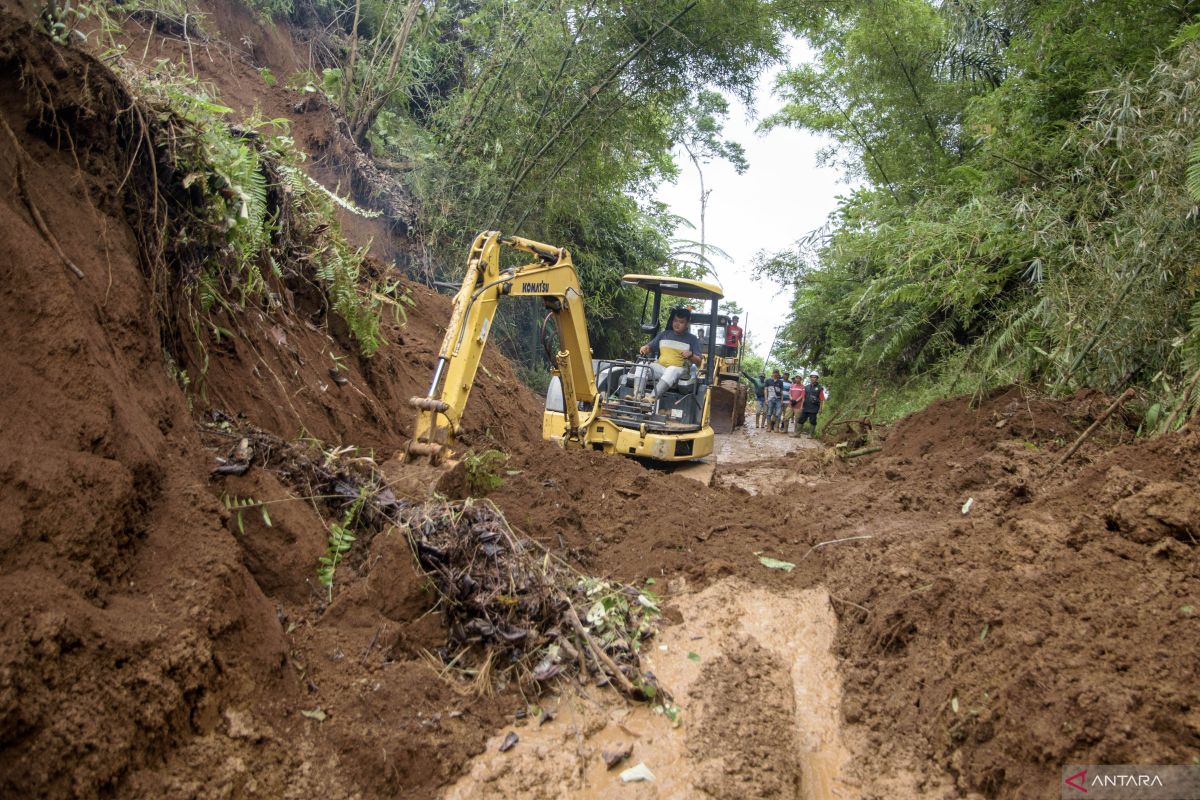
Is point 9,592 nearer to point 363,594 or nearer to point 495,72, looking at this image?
point 363,594

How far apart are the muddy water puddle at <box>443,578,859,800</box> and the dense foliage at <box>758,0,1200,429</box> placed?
366 centimetres

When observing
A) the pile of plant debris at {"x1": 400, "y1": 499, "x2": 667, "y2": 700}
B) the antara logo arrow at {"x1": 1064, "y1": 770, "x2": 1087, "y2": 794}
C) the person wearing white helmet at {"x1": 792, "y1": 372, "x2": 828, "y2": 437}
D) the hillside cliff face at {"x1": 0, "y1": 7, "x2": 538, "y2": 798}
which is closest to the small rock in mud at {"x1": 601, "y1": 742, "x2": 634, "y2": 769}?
the pile of plant debris at {"x1": 400, "y1": 499, "x2": 667, "y2": 700}

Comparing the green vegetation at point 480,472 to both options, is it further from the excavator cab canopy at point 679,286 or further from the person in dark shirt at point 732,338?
the person in dark shirt at point 732,338

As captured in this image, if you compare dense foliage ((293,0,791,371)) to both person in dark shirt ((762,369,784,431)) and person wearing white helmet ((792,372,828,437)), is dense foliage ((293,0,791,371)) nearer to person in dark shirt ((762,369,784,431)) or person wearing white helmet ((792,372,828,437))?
person wearing white helmet ((792,372,828,437))

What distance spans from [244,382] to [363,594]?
195 centimetres

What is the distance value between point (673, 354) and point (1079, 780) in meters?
6.99

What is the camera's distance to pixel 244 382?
4.85 metres

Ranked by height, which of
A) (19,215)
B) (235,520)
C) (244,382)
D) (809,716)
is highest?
(19,215)

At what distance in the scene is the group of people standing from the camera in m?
17.8

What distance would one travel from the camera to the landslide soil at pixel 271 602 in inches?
98.6

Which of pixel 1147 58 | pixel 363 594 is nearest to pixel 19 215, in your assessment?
pixel 363 594

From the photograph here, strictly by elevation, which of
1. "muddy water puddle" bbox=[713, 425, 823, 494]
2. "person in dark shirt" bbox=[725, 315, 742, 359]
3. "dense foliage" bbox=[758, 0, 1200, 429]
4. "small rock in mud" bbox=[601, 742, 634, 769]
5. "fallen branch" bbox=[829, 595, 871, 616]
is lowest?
"muddy water puddle" bbox=[713, 425, 823, 494]

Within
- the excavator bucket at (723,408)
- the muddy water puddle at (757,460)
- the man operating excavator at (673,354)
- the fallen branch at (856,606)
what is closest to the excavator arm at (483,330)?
the man operating excavator at (673,354)

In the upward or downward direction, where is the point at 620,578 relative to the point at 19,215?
downward
